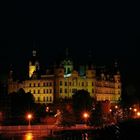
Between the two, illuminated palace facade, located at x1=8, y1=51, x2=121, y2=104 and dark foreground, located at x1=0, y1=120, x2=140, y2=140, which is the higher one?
illuminated palace facade, located at x1=8, y1=51, x2=121, y2=104

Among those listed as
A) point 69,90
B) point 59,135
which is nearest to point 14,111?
point 59,135

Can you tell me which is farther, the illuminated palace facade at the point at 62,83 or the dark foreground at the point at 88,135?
the illuminated palace facade at the point at 62,83

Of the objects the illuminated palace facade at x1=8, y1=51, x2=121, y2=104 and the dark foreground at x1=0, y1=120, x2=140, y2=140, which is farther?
the illuminated palace facade at x1=8, y1=51, x2=121, y2=104

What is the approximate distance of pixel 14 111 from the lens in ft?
229

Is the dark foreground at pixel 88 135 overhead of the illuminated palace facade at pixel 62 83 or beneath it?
beneath

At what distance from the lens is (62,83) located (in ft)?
359

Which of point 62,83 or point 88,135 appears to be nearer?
point 88,135

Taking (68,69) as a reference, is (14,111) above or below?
below

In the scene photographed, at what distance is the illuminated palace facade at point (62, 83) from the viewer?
359ft

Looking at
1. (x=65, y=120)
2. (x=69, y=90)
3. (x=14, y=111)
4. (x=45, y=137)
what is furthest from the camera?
(x=69, y=90)

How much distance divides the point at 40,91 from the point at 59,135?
68865 mm

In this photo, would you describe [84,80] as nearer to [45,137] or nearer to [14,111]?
[14,111]

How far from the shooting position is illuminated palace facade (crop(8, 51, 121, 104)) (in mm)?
109375

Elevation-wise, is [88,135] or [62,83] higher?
[62,83]
